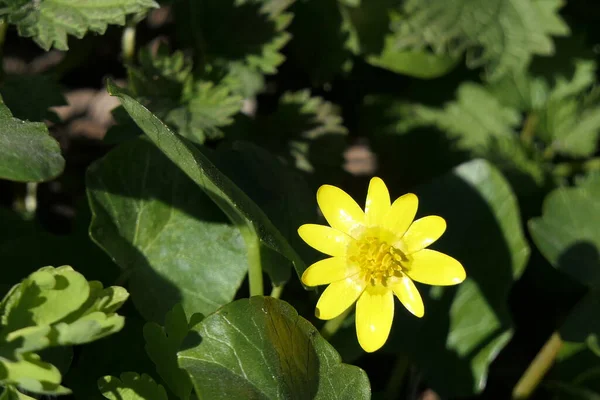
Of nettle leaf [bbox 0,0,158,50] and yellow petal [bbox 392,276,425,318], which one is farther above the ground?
nettle leaf [bbox 0,0,158,50]

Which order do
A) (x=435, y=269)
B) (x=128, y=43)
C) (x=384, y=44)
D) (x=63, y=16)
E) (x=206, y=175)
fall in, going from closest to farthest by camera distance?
1. (x=206, y=175)
2. (x=435, y=269)
3. (x=63, y=16)
4. (x=128, y=43)
5. (x=384, y=44)

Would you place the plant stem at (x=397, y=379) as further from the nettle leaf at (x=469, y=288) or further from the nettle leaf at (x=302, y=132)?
the nettle leaf at (x=302, y=132)

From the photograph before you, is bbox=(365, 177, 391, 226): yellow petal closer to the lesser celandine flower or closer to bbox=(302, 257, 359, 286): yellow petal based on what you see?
the lesser celandine flower

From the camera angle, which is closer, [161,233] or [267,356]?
[267,356]

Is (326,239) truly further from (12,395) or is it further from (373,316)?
(12,395)

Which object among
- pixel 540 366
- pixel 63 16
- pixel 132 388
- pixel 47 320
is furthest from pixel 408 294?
pixel 63 16

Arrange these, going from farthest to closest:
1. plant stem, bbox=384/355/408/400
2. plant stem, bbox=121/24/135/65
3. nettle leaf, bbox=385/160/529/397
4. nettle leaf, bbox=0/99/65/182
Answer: plant stem, bbox=121/24/135/65 → plant stem, bbox=384/355/408/400 → nettle leaf, bbox=385/160/529/397 → nettle leaf, bbox=0/99/65/182

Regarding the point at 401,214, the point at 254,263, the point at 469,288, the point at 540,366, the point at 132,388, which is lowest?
the point at 540,366

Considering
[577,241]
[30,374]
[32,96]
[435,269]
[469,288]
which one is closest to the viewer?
[30,374]

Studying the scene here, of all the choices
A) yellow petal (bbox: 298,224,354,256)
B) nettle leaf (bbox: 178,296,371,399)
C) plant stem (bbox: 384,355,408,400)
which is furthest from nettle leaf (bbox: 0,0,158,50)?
plant stem (bbox: 384,355,408,400)
